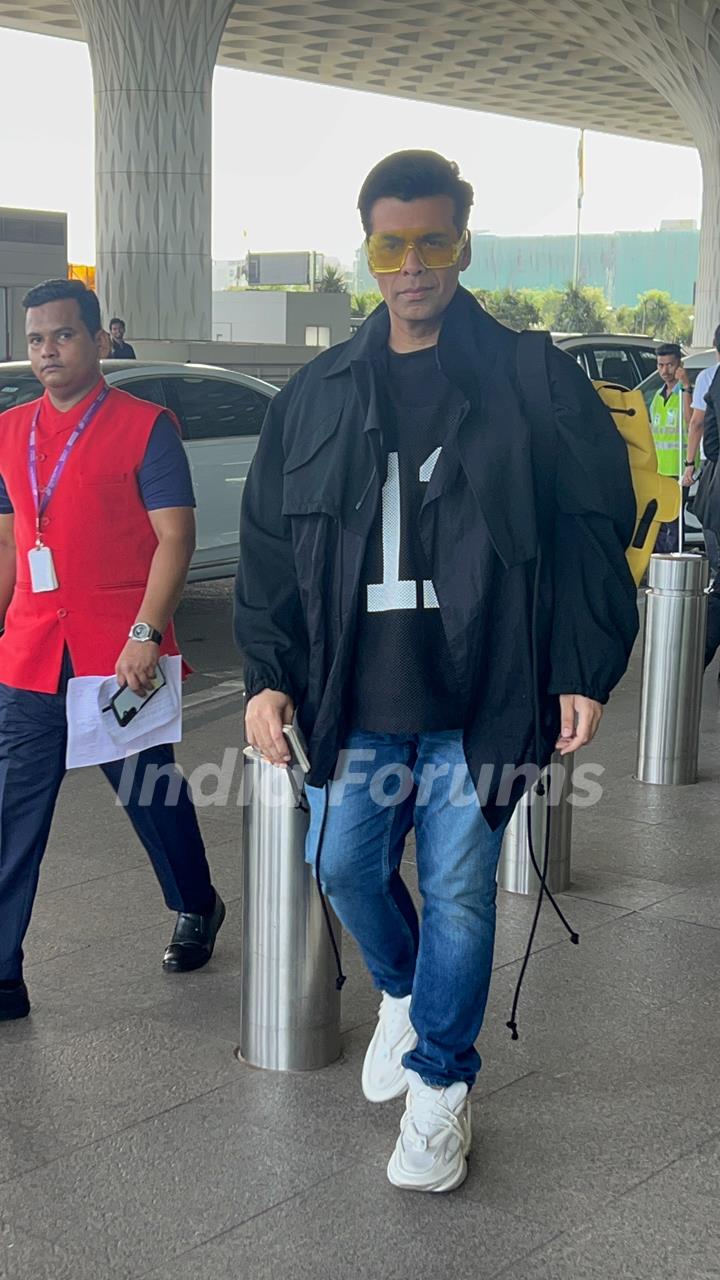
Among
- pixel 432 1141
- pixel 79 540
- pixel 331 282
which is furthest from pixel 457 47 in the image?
pixel 432 1141

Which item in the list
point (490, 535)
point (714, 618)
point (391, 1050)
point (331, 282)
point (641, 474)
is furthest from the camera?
point (331, 282)

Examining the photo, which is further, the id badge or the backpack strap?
the id badge

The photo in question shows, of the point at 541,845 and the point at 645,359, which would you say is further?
the point at 645,359

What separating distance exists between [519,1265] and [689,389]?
1145 cm

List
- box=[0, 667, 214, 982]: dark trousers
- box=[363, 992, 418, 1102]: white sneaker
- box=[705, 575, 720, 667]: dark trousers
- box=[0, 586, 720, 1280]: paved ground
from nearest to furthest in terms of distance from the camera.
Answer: box=[0, 586, 720, 1280]: paved ground < box=[363, 992, 418, 1102]: white sneaker < box=[0, 667, 214, 982]: dark trousers < box=[705, 575, 720, 667]: dark trousers

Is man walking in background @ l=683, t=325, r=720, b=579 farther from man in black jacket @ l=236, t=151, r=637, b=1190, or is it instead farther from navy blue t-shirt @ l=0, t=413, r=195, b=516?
man in black jacket @ l=236, t=151, r=637, b=1190

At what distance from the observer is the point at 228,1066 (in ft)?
A: 13.6

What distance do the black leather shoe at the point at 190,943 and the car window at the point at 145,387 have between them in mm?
6100

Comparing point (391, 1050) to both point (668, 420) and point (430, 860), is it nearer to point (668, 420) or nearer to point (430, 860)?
point (430, 860)

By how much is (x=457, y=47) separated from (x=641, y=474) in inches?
1842

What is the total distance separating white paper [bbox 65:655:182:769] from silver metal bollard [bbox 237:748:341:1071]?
1.73 feet

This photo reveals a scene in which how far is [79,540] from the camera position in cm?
446

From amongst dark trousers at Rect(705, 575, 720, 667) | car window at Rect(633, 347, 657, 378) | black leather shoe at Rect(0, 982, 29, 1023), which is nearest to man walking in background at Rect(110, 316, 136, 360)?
car window at Rect(633, 347, 657, 378)

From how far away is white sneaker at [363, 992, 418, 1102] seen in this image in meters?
3.84
